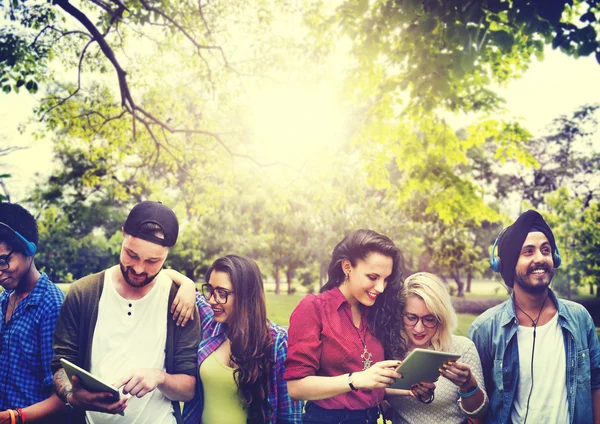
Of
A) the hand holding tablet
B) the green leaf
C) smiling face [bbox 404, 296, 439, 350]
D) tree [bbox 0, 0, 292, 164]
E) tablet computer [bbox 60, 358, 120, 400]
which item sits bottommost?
the hand holding tablet

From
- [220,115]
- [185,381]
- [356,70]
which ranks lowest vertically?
[185,381]

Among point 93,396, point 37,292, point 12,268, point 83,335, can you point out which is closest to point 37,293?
point 37,292

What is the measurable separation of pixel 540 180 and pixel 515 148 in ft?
49.2

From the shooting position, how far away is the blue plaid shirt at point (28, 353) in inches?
104

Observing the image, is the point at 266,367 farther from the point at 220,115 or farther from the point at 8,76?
the point at 220,115

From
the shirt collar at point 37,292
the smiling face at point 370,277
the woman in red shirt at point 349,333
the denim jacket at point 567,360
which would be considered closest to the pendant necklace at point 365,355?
the woman in red shirt at point 349,333

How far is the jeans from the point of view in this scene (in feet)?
8.04

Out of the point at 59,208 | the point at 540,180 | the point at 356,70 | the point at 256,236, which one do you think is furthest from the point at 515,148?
the point at 540,180

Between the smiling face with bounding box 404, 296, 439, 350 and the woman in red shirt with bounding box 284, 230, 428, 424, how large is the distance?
5 cm

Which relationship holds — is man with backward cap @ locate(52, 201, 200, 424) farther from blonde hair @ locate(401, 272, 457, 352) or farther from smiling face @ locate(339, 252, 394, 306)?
blonde hair @ locate(401, 272, 457, 352)

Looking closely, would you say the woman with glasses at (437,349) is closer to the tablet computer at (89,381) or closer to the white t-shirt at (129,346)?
the white t-shirt at (129,346)

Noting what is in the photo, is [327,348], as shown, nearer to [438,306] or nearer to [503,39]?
[438,306]

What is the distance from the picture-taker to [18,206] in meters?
2.90

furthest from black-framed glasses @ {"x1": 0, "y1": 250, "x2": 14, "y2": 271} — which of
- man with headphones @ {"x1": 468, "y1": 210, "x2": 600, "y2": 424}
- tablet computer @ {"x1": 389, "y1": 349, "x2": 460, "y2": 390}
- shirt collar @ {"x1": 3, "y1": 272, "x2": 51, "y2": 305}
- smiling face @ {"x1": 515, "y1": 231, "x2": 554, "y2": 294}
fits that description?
smiling face @ {"x1": 515, "y1": 231, "x2": 554, "y2": 294}
